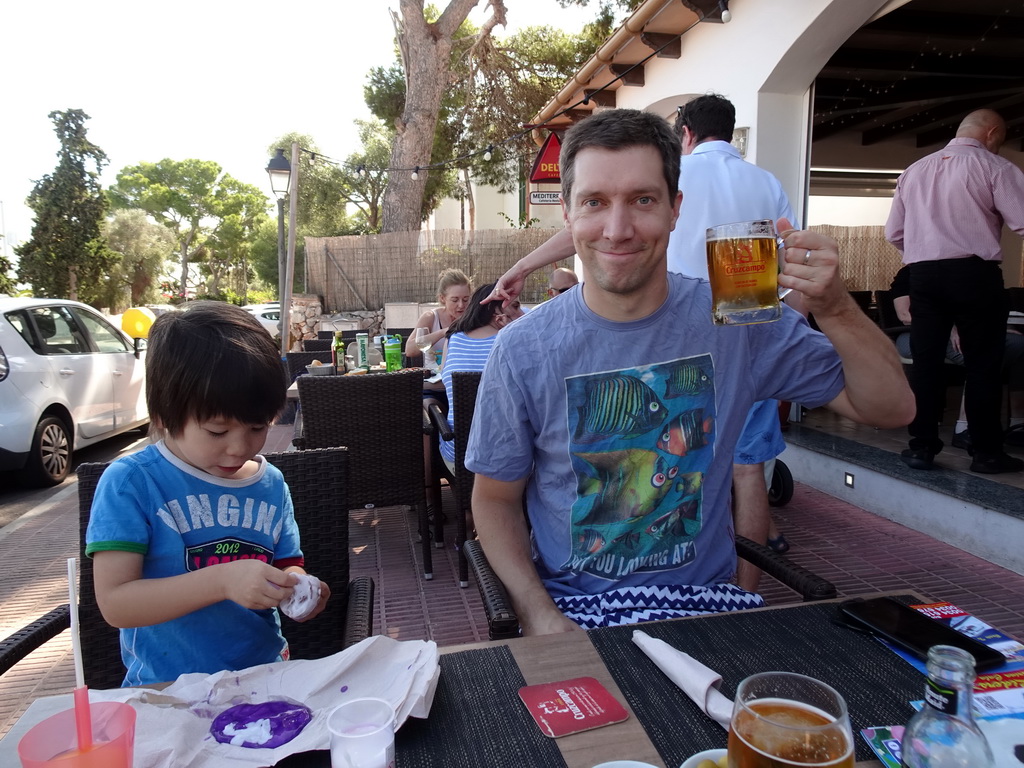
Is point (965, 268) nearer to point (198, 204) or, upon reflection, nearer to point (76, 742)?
point (76, 742)

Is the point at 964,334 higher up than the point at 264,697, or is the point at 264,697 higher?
the point at 964,334

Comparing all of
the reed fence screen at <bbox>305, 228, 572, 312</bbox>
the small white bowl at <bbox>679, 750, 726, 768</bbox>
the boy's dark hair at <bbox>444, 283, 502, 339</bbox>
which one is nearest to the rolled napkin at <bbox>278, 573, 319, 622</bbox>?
the small white bowl at <bbox>679, 750, 726, 768</bbox>

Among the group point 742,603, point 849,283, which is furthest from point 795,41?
point 849,283

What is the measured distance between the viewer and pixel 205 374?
4.36ft

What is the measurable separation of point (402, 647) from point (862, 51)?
7231mm

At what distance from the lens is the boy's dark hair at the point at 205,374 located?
1.33 meters

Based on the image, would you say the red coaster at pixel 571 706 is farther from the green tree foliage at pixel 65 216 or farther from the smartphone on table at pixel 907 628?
the green tree foliage at pixel 65 216

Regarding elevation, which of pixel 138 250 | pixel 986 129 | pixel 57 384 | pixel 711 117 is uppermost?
pixel 138 250

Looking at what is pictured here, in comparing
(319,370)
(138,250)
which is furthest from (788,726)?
(138,250)

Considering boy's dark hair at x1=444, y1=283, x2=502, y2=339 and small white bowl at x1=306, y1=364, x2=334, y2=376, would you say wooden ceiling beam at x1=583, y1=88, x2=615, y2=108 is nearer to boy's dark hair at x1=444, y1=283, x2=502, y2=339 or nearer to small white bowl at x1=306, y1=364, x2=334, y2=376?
small white bowl at x1=306, y1=364, x2=334, y2=376

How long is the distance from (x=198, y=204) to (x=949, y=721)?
77.9 meters

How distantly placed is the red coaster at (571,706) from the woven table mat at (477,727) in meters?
0.01

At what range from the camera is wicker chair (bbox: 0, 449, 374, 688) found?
1546mm

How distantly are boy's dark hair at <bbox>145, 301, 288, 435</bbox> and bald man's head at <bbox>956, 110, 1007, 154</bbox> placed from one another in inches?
157
